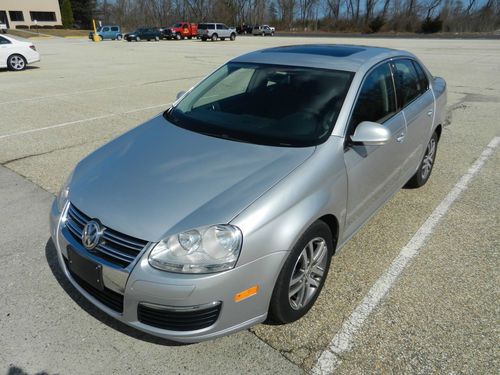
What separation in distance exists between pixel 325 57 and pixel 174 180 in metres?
1.75

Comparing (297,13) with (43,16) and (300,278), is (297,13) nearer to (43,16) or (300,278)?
(43,16)

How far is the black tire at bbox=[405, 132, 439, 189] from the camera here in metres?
4.41

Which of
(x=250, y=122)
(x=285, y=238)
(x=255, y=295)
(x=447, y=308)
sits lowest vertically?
(x=447, y=308)

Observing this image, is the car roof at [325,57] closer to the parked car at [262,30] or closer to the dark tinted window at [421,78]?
the dark tinted window at [421,78]

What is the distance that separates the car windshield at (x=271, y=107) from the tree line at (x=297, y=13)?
201 feet

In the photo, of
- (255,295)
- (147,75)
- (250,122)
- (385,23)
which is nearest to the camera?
(255,295)

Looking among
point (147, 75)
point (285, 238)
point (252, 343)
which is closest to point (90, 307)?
point (252, 343)

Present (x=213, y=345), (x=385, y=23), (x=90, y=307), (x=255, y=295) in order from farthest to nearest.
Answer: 1. (x=385, y=23)
2. (x=90, y=307)
3. (x=213, y=345)
4. (x=255, y=295)

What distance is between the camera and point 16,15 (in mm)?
67312

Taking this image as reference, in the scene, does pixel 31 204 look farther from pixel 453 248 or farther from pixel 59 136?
pixel 453 248

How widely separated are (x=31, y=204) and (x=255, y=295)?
3079 mm

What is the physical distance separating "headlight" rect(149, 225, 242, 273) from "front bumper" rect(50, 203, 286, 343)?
35 millimetres

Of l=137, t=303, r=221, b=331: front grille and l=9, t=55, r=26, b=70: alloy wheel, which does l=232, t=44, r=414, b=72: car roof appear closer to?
l=137, t=303, r=221, b=331: front grille

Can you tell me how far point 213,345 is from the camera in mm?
2365
